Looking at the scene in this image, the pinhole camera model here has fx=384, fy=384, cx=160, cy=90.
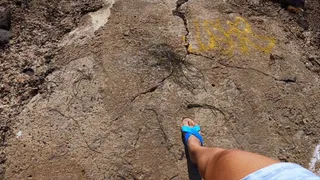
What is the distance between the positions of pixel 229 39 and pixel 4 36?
60.9 inches

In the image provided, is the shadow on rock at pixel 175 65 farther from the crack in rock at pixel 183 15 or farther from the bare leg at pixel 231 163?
the bare leg at pixel 231 163

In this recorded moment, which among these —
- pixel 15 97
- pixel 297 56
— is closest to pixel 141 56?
pixel 15 97

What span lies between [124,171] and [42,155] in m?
0.47

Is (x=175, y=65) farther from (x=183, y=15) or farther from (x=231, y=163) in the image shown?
(x=231, y=163)

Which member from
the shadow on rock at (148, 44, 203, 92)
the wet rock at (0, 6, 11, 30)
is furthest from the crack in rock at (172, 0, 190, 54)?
the wet rock at (0, 6, 11, 30)

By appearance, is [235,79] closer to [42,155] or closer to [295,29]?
[295,29]

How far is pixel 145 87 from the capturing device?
2457 mm

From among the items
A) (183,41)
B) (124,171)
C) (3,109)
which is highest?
(183,41)

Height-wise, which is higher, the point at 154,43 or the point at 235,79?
the point at 154,43

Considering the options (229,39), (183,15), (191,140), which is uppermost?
(183,15)

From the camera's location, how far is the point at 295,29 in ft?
9.76

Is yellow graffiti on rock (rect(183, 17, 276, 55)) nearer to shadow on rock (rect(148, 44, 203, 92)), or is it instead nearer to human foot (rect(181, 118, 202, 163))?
shadow on rock (rect(148, 44, 203, 92))

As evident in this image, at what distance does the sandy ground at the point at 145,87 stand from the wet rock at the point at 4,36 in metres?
0.04

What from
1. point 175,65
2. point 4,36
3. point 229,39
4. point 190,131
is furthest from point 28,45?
point 229,39
